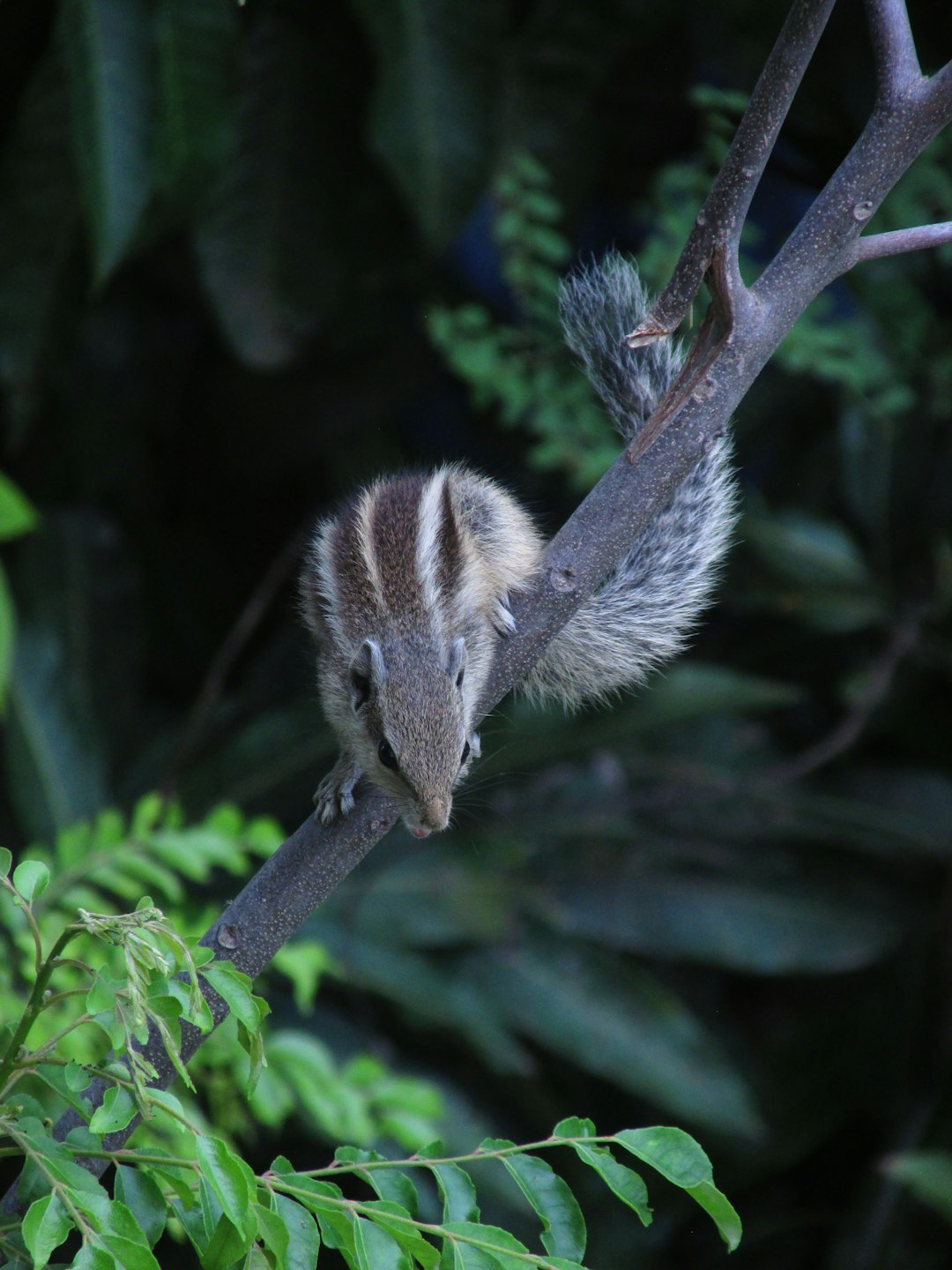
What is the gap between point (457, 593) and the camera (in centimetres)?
128

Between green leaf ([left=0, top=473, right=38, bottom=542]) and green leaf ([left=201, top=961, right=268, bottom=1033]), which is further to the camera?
green leaf ([left=201, top=961, right=268, bottom=1033])

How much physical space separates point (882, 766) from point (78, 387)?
6.75 feet

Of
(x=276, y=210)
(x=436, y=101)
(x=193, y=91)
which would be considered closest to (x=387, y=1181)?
(x=193, y=91)

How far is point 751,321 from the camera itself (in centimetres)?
90


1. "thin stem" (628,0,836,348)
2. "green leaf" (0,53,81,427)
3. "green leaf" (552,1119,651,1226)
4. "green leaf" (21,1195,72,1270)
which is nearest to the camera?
"green leaf" (21,1195,72,1270)

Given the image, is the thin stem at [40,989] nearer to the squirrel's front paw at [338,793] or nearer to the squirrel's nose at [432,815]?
the squirrel's front paw at [338,793]

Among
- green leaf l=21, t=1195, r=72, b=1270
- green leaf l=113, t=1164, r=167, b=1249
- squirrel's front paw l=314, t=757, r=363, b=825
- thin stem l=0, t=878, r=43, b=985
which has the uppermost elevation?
thin stem l=0, t=878, r=43, b=985

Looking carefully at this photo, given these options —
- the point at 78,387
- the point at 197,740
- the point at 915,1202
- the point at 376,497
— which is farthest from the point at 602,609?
the point at 78,387

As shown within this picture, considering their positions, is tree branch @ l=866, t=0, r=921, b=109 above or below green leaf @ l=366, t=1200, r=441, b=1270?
above

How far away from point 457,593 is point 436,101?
53.7 inches

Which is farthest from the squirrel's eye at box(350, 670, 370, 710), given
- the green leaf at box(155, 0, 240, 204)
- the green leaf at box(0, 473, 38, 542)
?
the green leaf at box(155, 0, 240, 204)

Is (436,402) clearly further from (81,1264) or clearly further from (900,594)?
(81,1264)

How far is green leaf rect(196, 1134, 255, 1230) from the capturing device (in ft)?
2.07

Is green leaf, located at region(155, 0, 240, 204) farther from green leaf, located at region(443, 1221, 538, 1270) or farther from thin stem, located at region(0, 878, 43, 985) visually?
green leaf, located at region(443, 1221, 538, 1270)
